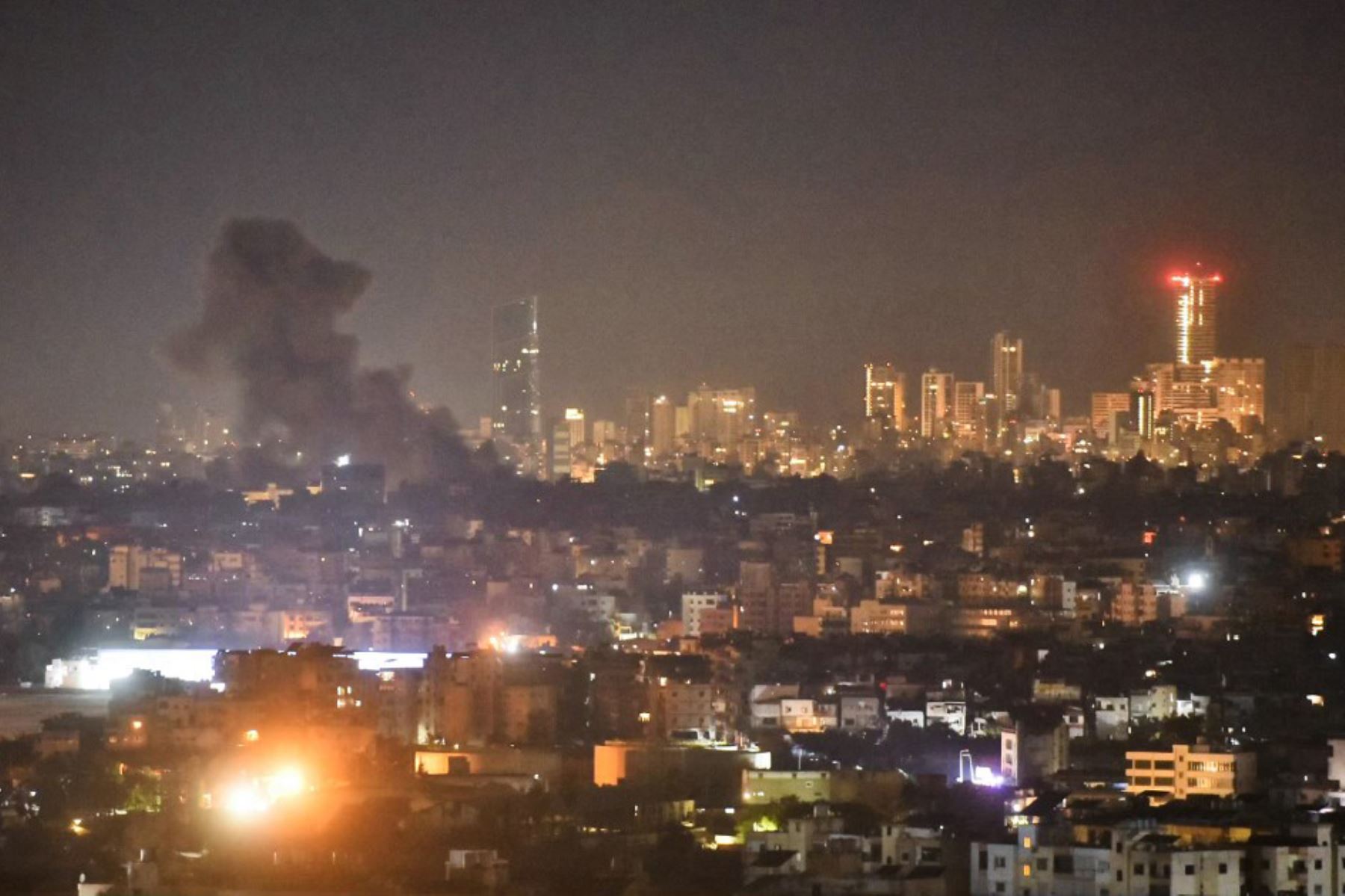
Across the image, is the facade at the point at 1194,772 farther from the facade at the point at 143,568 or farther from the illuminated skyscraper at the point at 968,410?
the illuminated skyscraper at the point at 968,410

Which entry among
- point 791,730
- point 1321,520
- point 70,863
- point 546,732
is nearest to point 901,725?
point 791,730

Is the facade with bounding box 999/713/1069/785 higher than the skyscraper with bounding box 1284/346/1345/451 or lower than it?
lower

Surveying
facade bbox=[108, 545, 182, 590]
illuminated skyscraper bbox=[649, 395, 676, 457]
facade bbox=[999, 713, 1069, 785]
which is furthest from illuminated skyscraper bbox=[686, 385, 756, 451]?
facade bbox=[999, 713, 1069, 785]

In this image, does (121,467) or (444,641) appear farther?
(121,467)

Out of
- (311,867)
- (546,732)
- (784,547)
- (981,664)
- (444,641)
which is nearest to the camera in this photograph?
(311,867)

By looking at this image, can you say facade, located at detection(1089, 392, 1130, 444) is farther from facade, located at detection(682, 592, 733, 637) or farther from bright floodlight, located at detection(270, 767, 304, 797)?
bright floodlight, located at detection(270, 767, 304, 797)

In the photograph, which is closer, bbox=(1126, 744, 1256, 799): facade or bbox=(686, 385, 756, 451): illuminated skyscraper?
bbox=(1126, 744, 1256, 799): facade

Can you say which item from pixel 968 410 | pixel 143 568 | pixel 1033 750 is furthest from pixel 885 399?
pixel 1033 750

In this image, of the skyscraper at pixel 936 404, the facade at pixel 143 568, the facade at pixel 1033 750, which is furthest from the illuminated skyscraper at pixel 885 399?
the facade at pixel 1033 750

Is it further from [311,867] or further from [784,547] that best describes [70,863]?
[784,547]
